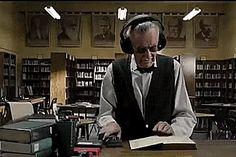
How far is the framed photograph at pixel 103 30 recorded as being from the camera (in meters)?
16.6

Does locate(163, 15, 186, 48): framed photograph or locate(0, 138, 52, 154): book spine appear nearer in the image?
locate(0, 138, 52, 154): book spine

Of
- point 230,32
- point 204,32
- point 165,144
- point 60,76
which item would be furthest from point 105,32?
point 165,144

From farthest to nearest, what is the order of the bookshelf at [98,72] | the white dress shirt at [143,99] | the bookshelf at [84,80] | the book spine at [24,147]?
1. the bookshelf at [84,80]
2. the bookshelf at [98,72]
3. the white dress shirt at [143,99]
4. the book spine at [24,147]

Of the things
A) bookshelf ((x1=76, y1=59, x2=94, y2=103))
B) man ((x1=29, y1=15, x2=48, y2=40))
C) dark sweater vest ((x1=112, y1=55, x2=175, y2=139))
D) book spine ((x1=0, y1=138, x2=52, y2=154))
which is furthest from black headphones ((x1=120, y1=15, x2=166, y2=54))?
man ((x1=29, y1=15, x2=48, y2=40))

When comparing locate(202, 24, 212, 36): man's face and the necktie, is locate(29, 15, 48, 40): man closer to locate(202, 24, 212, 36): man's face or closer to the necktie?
locate(202, 24, 212, 36): man's face

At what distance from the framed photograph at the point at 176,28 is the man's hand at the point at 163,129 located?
48.2 ft

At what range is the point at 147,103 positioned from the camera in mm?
1957

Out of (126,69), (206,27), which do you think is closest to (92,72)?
(206,27)

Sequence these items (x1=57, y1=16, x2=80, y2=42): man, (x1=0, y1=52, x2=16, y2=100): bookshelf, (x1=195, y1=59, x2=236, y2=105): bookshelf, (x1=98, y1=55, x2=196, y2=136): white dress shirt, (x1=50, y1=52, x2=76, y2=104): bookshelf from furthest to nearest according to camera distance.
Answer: (x1=57, y1=16, x2=80, y2=42): man → (x1=195, y1=59, x2=236, y2=105): bookshelf → (x1=50, y1=52, x2=76, y2=104): bookshelf → (x1=0, y1=52, x2=16, y2=100): bookshelf → (x1=98, y1=55, x2=196, y2=136): white dress shirt

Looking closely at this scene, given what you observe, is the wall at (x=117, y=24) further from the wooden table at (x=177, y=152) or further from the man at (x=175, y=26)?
the wooden table at (x=177, y=152)

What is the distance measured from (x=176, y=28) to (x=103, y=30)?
2962 millimetres

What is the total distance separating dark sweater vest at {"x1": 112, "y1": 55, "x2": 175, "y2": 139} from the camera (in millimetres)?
1948

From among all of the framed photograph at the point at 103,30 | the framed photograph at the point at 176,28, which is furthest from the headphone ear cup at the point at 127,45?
the framed photograph at the point at 103,30

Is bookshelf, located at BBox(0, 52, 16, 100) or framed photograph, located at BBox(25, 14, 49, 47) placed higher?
framed photograph, located at BBox(25, 14, 49, 47)
